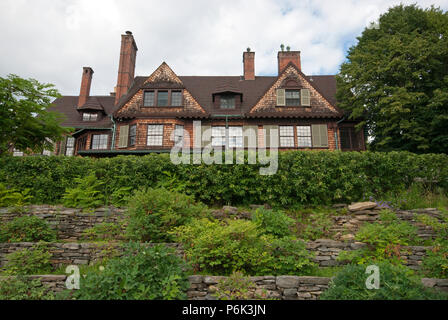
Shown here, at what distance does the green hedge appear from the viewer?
32.4 feet

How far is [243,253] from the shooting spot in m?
5.73

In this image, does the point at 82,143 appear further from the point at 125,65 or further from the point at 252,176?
the point at 252,176

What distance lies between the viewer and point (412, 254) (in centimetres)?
655

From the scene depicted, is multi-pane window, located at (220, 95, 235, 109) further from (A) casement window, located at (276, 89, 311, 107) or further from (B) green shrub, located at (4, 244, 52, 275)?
(B) green shrub, located at (4, 244, 52, 275)

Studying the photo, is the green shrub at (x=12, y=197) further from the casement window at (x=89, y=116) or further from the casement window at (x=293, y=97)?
the casement window at (x=293, y=97)

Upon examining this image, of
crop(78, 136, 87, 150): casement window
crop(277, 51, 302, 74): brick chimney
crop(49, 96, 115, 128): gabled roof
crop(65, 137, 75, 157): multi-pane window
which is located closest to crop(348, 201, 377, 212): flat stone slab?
crop(277, 51, 302, 74): brick chimney

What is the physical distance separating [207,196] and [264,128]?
9931 millimetres

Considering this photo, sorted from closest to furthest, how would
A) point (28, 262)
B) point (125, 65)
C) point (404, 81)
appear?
1. point (28, 262)
2. point (404, 81)
3. point (125, 65)

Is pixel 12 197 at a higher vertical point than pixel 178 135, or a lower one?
lower

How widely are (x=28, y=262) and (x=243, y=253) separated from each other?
5.17 meters

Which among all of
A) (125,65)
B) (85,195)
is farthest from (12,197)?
(125,65)

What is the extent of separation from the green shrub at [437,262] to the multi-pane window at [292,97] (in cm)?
1406

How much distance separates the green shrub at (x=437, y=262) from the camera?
5.69m

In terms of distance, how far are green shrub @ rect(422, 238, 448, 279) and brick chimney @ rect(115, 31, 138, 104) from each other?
2156 centimetres
